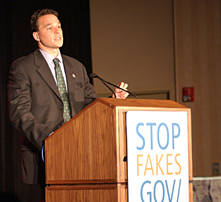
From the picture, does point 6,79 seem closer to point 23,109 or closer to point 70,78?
point 70,78

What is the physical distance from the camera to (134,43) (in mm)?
5059

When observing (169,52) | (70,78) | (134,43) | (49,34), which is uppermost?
(134,43)

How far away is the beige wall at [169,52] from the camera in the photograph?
184 inches

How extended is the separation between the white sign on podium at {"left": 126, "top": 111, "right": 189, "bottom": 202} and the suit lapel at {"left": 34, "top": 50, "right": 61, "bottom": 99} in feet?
2.38

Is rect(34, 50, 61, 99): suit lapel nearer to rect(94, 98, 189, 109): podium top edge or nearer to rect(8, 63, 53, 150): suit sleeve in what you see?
rect(8, 63, 53, 150): suit sleeve

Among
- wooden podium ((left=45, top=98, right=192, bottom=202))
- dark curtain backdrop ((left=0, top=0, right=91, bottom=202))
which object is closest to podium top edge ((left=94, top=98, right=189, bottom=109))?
wooden podium ((left=45, top=98, right=192, bottom=202))

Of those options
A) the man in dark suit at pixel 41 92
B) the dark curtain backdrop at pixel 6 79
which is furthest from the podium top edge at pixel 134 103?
the dark curtain backdrop at pixel 6 79

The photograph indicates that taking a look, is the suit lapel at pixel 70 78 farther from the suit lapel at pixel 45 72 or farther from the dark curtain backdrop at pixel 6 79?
the dark curtain backdrop at pixel 6 79

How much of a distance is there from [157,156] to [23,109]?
2.55 feet

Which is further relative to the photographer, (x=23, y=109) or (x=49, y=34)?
(x=49, y=34)

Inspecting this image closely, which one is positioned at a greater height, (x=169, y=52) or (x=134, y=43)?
(x=134, y=43)

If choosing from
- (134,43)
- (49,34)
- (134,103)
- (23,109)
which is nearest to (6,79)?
(49,34)

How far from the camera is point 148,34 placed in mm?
5027

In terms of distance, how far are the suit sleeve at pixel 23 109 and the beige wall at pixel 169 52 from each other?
123 inches
